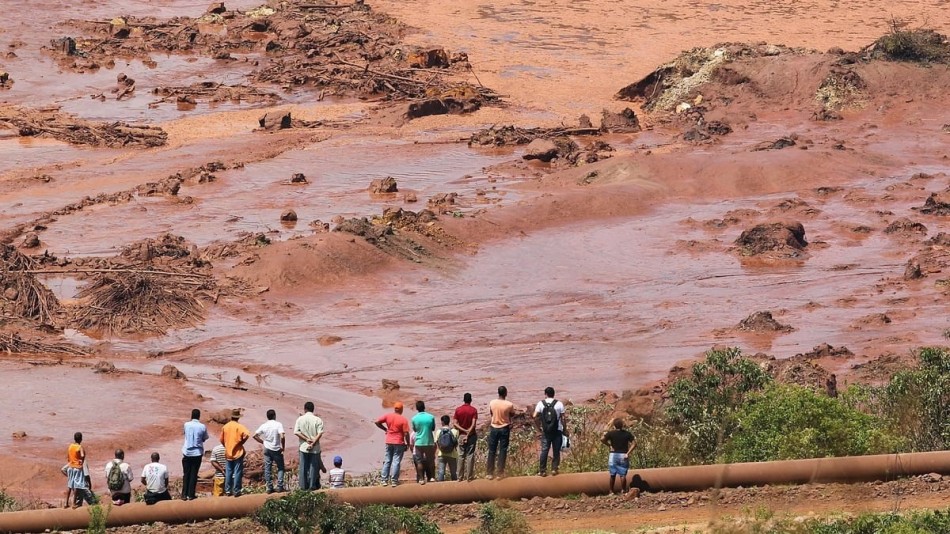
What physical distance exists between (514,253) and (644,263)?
8.46ft

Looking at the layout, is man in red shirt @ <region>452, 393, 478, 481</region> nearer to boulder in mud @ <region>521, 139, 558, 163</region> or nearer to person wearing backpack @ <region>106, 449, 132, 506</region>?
person wearing backpack @ <region>106, 449, 132, 506</region>

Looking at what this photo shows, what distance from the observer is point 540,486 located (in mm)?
16641

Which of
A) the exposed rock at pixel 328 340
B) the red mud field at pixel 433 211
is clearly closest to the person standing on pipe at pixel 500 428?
the red mud field at pixel 433 211

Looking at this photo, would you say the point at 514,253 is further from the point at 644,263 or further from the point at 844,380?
the point at 844,380

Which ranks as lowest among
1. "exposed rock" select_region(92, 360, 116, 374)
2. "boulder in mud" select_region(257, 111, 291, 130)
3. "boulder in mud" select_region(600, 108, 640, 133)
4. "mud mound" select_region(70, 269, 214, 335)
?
"exposed rock" select_region(92, 360, 116, 374)

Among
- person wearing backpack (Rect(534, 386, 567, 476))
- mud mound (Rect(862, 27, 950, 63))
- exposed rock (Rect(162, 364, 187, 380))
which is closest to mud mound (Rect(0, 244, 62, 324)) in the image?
exposed rock (Rect(162, 364, 187, 380))

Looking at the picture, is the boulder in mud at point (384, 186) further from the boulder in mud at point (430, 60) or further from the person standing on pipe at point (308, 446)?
the person standing on pipe at point (308, 446)

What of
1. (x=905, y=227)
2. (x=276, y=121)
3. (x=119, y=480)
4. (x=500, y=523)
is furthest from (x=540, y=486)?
(x=276, y=121)

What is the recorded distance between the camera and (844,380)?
2302 cm

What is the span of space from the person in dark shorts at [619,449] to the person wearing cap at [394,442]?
2.17m

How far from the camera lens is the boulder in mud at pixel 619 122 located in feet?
131

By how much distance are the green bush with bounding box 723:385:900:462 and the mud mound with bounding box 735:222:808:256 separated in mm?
12787

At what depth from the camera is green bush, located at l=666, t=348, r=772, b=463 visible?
18031 mm

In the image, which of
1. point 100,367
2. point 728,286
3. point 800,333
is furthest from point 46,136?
point 800,333
